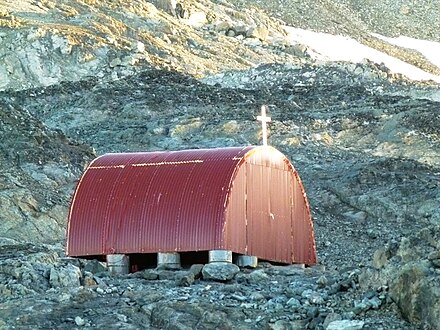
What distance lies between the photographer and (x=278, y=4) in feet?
289

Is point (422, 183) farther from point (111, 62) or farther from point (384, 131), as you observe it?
point (111, 62)

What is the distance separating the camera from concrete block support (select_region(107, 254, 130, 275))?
22938 millimetres

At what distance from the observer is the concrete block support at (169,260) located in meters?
22.5

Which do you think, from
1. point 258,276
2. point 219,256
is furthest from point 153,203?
point 258,276

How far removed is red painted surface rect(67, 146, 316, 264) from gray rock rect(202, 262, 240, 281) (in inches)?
35.0

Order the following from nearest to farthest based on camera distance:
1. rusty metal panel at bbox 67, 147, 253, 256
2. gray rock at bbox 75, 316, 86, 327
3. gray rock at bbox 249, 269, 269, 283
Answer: gray rock at bbox 75, 316, 86, 327
gray rock at bbox 249, 269, 269, 283
rusty metal panel at bbox 67, 147, 253, 256

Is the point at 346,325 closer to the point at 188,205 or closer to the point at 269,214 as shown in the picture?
the point at 188,205

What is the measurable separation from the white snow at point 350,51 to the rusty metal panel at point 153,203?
1840 inches

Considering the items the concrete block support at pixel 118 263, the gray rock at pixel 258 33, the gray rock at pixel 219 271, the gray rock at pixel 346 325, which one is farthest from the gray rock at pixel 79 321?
the gray rock at pixel 258 33

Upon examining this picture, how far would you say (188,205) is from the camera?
2258 cm

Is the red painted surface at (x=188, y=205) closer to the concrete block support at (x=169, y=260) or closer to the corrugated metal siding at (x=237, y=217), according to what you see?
the corrugated metal siding at (x=237, y=217)

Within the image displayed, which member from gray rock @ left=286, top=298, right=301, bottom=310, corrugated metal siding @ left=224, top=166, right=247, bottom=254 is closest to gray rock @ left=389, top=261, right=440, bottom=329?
gray rock @ left=286, top=298, right=301, bottom=310

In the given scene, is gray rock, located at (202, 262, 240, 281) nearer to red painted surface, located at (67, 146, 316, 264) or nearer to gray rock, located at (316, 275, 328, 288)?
red painted surface, located at (67, 146, 316, 264)

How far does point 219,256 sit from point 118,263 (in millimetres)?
2258
